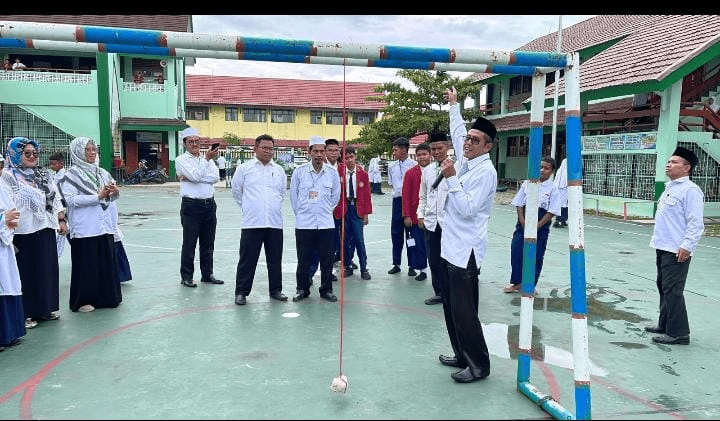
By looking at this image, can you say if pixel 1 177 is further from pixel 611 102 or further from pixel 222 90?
pixel 222 90

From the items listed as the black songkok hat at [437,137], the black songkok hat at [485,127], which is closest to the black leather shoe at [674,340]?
the black songkok hat at [485,127]

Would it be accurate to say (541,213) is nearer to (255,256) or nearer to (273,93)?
(255,256)

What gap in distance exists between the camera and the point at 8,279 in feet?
13.9

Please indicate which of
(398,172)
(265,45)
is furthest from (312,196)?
(265,45)

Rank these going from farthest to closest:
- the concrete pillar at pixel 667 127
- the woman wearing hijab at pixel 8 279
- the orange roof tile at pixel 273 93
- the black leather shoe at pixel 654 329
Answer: the orange roof tile at pixel 273 93 → the concrete pillar at pixel 667 127 → the black leather shoe at pixel 654 329 → the woman wearing hijab at pixel 8 279

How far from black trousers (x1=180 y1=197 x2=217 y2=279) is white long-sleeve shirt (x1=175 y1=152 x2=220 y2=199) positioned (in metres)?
0.09

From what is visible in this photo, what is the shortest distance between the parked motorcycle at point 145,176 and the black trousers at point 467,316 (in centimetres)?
2582

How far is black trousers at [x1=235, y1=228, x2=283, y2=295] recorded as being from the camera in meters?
5.82

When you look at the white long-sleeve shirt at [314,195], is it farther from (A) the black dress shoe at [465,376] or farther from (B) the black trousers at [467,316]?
(A) the black dress shoe at [465,376]

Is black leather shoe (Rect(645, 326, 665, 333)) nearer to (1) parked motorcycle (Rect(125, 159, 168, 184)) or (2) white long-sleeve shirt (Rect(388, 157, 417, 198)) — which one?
(2) white long-sleeve shirt (Rect(388, 157, 417, 198))

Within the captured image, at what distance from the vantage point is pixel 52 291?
5.03m

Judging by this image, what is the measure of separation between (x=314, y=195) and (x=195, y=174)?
4.96ft

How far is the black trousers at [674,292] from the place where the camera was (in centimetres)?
466
